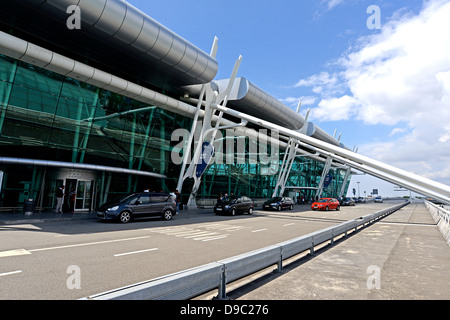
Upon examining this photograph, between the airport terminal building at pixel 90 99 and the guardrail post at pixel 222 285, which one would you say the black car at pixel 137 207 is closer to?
the airport terminal building at pixel 90 99

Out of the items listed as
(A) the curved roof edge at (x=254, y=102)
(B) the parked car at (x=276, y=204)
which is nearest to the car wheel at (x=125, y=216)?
(A) the curved roof edge at (x=254, y=102)

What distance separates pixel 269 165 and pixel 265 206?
→ 15.3 metres

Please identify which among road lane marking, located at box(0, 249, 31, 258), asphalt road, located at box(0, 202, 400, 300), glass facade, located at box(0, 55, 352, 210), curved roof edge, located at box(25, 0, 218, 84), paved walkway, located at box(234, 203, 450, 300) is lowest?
road lane marking, located at box(0, 249, 31, 258)

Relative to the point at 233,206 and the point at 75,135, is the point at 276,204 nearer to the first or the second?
the point at 233,206

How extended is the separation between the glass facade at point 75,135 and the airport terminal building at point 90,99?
59mm

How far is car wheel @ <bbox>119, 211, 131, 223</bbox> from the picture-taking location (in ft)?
46.3

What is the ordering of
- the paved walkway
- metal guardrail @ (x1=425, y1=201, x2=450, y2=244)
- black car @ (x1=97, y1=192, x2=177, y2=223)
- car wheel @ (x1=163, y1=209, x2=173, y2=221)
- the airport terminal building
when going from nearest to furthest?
the paved walkway, metal guardrail @ (x1=425, y1=201, x2=450, y2=244), black car @ (x1=97, y1=192, x2=177, y2=223), the airport terminal building, car wheel @ (x1=163, y1=209, x2=173, y2=221)

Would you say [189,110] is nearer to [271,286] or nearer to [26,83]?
[26,83]

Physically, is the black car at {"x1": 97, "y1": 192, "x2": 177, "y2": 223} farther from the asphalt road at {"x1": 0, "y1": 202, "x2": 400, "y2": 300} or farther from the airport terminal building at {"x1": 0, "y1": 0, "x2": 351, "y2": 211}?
the airport terminal building at {"x1": 0, "y1": 0, "x2": 351, "y2": 211}

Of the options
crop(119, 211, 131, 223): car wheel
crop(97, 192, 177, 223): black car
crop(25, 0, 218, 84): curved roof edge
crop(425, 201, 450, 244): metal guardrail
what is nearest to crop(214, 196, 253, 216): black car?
crop(97, 192, 177, 223): black car

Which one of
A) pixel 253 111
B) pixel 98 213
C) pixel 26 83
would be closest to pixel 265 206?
pixel 253 111

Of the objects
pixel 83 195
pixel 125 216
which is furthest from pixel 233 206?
pixel 83 195

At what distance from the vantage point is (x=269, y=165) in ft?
141

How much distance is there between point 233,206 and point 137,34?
1377 centimetres
